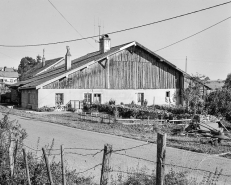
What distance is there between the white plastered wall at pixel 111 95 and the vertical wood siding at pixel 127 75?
0.42m

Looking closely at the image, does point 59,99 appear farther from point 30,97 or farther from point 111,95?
point 111,95

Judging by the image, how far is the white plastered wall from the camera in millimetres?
30391

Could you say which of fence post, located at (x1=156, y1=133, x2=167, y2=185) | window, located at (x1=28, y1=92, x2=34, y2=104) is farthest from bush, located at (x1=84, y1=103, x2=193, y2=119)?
fence post, located at (x1=156, y1=133, x2=167, y2=185)

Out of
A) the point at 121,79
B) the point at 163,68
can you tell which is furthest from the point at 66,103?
the point at 163,68

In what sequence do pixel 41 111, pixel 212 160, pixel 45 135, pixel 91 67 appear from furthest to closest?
1. pixel 91 67
2. pixel 41 111
3. pixel 45 135
4. pixel 212 160

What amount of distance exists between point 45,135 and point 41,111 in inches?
623

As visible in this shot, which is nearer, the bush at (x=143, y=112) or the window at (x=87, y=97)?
the bush at (x=143, y=112)

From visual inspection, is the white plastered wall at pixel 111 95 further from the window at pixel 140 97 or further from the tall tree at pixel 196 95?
the tall tree at pixel 196 95

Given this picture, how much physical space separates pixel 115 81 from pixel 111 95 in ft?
5.55

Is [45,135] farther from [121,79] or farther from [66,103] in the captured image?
[121,79]

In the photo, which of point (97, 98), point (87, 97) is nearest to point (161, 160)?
point (87, 97)

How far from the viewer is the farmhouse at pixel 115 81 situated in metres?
31.1

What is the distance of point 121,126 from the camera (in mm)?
18438

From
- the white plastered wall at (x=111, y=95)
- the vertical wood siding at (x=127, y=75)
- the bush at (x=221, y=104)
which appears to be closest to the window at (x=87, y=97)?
the white plastered wall at (x=111, y=95)
